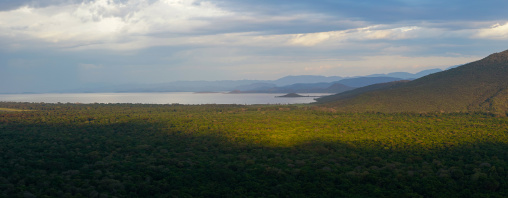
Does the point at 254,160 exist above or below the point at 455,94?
below

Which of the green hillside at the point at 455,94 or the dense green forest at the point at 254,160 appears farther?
the green hillside at the point at 455,94

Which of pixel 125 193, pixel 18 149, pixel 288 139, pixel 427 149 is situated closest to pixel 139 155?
pixel 18 149

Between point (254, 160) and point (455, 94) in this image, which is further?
point (455, 94)

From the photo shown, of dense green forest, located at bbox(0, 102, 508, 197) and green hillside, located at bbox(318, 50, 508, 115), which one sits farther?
green hillside, located at bbox(318, 50, 508, 115)

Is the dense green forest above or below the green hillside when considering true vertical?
below
